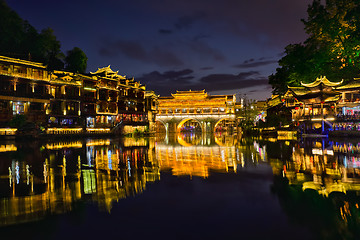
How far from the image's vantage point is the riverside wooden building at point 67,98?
1407 inches

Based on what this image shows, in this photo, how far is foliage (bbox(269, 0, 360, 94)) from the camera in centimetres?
2745

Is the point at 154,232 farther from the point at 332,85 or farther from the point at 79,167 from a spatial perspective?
the point at 332,85

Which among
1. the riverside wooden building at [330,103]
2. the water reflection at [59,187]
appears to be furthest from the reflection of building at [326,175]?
the riverside wooden building at [330,103]

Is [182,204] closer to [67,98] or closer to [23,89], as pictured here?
[23,89]

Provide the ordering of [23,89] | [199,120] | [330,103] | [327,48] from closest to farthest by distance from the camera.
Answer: [327,48] < [330,103] < [23,89] < [199,120]

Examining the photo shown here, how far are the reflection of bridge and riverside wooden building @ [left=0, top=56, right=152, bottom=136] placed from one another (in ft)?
69.6

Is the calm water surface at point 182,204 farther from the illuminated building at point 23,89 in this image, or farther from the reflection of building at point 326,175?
the illuminated building at point 23,89

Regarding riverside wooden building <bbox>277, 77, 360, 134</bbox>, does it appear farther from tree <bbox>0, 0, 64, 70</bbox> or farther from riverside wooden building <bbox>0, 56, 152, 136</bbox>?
tree <bbox>0, 0, 64, 70</bbox>

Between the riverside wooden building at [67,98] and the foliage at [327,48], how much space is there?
34.0 meters

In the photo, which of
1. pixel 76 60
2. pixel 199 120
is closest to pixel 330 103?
pixel 199 120

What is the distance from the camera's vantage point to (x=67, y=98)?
43.3 metres

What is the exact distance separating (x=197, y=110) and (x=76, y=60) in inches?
1553

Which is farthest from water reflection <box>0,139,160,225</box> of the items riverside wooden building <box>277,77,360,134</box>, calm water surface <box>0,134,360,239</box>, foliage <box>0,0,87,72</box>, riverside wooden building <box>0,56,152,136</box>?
foliage <box>0,0,87,72</box>

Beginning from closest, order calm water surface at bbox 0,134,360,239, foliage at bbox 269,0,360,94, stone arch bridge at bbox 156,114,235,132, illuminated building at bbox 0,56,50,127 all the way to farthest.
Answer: calm water surface at bbox 0,134,360,239 → foliage at bbox 269,0,360,94 → illuminated building at bbox 0,56,50,127 → stone arch bridge at bbox 156,114,235,132
